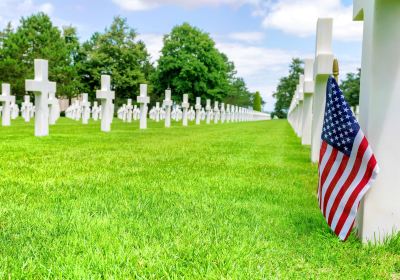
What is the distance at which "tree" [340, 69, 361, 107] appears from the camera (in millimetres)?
56531

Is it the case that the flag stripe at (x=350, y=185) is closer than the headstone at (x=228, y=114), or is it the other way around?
the flag stripe at (x=350, y=185)

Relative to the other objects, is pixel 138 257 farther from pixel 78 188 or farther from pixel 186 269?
pixel 78 188

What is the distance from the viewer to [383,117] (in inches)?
126

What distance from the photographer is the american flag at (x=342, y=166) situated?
3.16 metres

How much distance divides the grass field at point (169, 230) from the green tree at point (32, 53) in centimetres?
4546

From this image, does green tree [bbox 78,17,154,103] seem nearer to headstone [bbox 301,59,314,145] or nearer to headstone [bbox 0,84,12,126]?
headstone [bbox 0,84,12,126]

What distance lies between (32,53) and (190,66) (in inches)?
688

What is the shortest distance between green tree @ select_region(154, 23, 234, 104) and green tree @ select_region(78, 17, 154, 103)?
324 cm

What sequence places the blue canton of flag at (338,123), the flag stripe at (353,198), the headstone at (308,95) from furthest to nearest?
the headstone at (308,95) → the blue canton of flag at (338,123) → the flag stripe at (353,198)

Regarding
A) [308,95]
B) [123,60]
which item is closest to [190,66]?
[123,60]

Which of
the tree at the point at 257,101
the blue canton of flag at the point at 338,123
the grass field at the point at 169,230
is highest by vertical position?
the tree at the point at 257,101

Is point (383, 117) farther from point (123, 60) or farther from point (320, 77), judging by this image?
point (123, 60)

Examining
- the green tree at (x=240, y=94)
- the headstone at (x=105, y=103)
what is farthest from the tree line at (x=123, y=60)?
the headstone at (x=105, y=103)

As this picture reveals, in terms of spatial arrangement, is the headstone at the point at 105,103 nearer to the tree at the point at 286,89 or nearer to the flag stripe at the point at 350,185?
the flag stripe at the point at 350,185
